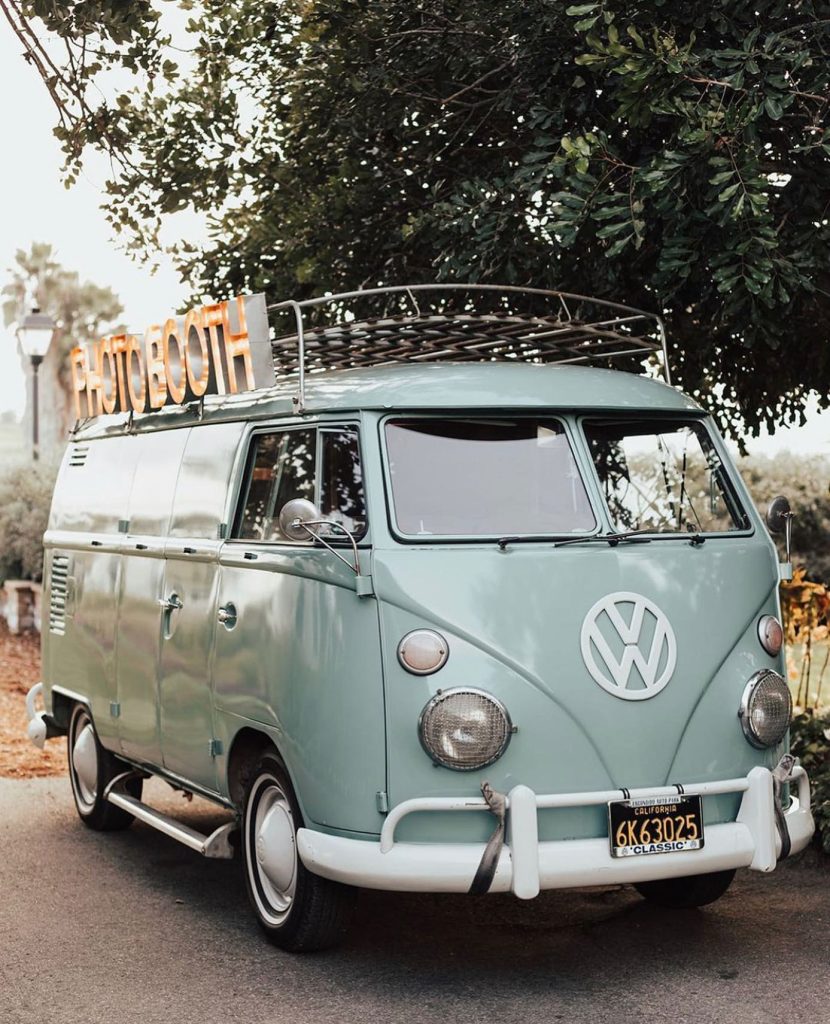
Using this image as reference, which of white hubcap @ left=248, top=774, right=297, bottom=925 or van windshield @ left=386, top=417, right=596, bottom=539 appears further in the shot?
white hubcap @ left=248, top=774, right=297, bottom=925

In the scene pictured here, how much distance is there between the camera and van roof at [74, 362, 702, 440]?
18.8ft

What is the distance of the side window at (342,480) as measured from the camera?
18.6 feet

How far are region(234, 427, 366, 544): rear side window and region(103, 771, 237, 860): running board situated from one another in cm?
129

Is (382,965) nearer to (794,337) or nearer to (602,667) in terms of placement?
(602,667)

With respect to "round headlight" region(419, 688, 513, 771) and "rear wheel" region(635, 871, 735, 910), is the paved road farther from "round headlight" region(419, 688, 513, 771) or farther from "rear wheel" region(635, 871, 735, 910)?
"round headlight" region(419, 688, 513, 771)

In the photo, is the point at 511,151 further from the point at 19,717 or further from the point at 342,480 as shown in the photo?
the point at 19,717

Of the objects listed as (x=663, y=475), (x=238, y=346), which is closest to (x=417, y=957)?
(x=663, y=475)

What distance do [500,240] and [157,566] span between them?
264cm

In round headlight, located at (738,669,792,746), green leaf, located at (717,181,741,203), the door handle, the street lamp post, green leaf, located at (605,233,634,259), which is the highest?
the street lamp post

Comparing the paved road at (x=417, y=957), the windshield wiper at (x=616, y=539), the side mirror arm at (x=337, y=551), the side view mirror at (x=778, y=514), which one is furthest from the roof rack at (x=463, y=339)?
the paved road at (x=417, y=957)

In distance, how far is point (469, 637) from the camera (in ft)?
17.3

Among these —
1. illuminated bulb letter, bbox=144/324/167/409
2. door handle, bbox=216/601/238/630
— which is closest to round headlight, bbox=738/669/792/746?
door handle, bbox=216/601/238/630

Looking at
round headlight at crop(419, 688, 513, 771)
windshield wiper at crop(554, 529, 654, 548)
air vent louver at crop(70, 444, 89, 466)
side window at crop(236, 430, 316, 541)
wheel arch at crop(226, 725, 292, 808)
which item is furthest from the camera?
air vent louver at crop(70, 444, 89, 466)

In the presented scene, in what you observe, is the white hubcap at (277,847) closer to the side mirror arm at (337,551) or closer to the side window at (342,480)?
the side mirror arm at (337,551)
